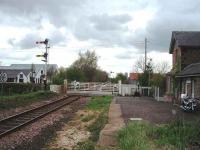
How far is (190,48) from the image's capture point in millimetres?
38625

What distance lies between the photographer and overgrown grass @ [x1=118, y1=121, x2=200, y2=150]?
1089 centimetres

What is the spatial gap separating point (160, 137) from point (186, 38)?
91.3 ft

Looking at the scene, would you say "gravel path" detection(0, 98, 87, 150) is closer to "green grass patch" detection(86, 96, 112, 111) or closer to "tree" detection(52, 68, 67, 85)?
"green grass patch" detection(86, 96, 112, 111)

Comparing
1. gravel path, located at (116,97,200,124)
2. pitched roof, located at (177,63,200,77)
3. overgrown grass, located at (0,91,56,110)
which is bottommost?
gravel path, located at (116,97,200,124)

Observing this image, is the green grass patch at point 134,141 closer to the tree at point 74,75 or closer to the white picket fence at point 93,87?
the white picket fence at point 93,87

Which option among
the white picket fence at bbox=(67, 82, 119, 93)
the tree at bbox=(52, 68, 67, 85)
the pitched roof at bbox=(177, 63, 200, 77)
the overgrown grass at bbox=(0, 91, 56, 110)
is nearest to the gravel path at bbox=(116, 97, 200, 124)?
the pitched roof at bbox=(177, 63, 200, 77)

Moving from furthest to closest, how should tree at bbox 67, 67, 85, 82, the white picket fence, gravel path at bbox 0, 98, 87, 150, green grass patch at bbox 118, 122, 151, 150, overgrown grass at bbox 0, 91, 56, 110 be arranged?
tree at bbox 67, 67, 85, 82
the white picket fence
overgrown grass at bbox 0, 91, 56, 110
gravel path at bbox 0, 98, 87, 150
green grass patch at bbox 118, 122, 151, 150

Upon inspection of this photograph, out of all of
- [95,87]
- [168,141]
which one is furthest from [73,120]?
[95,87]

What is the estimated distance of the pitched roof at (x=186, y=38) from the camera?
38.5 m

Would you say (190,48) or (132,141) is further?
(190,48)

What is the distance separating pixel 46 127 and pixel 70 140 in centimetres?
363

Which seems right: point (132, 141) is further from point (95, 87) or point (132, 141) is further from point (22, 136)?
point (95, 87)

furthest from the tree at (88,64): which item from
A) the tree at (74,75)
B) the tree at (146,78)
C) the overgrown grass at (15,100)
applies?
the overgrown grass at (15,100)

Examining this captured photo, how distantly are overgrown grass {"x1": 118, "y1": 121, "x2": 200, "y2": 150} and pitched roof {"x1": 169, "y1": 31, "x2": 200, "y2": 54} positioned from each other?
24784 mm
